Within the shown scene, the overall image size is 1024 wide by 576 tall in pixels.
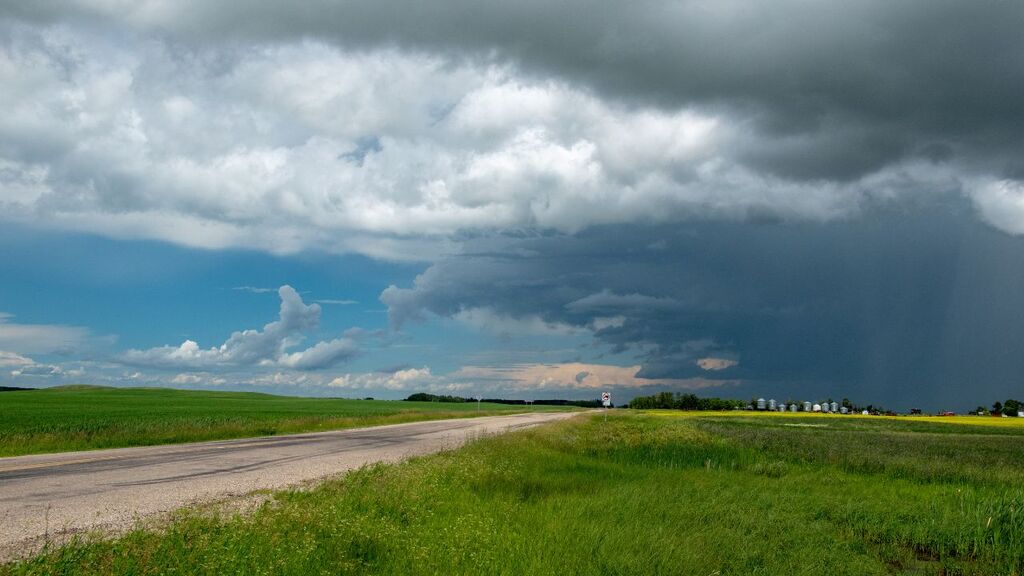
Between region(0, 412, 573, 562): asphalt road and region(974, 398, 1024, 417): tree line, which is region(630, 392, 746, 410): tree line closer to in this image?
region(974, 398, 1024, 417): tree line

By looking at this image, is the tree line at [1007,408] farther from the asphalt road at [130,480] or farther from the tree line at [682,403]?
the asphalt road at [130,480]

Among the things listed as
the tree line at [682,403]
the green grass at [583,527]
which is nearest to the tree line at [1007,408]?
the tree line at [682,403]

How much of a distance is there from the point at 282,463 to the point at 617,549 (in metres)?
13.6

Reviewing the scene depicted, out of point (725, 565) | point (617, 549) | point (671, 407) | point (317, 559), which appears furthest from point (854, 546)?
point (671, 407)

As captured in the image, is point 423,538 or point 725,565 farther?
point 725,565

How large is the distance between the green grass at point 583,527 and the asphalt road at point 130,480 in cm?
162

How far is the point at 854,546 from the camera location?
12.5 meters

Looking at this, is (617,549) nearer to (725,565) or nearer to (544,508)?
(725,565)

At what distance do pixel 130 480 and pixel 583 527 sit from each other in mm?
11029

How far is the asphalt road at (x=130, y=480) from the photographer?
10.0 metres

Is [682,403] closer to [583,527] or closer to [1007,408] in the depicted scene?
[1007,408]

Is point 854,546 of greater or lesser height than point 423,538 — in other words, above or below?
below

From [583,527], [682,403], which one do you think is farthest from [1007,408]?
[583,527]

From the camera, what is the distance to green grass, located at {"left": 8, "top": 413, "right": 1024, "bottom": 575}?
8.02 meters
